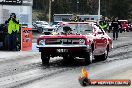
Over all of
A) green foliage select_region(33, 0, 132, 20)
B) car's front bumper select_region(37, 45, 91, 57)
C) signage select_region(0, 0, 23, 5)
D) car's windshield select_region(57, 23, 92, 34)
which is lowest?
green foliage select_region(33, 0, 132, 20)

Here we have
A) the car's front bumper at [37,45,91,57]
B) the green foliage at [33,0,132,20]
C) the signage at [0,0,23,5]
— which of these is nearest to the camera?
the car's front bumper at [37,45,91,57]

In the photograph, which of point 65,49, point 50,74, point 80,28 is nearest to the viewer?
point 50,74

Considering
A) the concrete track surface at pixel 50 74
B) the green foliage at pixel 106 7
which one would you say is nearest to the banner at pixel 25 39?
the concrete track surface at pixel 50 74

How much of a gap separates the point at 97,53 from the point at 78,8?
98144 mm

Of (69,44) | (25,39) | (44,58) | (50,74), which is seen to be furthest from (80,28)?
(25,39)

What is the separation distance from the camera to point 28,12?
30.4m

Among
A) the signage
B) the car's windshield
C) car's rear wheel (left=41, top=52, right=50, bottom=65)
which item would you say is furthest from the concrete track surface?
the signage

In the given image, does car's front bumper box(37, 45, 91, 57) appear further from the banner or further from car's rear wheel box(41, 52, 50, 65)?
the banner

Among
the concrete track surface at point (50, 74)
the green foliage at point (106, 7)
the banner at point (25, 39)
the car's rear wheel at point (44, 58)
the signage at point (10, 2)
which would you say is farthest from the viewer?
the green foliage at point (106, 7)

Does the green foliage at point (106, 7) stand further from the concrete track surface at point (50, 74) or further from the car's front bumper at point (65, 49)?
the concrete track surface at point (50, 74)

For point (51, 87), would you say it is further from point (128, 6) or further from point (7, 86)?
point (128, 6)

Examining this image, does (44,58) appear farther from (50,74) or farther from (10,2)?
(10,2)

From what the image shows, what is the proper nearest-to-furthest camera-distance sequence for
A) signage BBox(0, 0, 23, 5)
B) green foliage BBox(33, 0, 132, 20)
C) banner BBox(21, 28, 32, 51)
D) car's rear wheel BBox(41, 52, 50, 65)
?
1. car's rear wheel BBox(41, 52, 50, 65)
2. banner BBox(21, 28, 32, 51)
3. signage BBox(0, 0, 23, 5)
4. green foliage BBox(33, 0, 132, 20)

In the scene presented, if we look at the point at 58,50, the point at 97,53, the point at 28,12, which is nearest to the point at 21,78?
the point at 58,50
